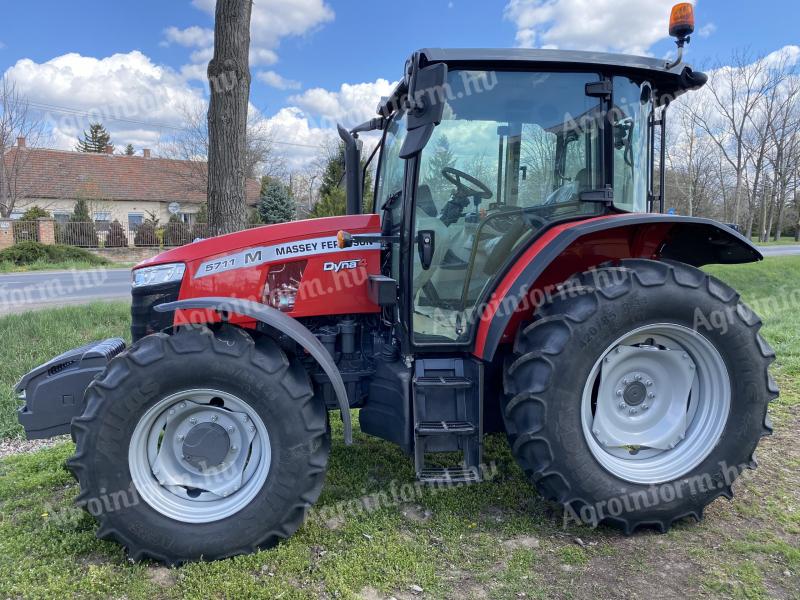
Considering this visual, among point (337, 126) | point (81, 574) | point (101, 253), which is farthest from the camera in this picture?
point (101, 253)

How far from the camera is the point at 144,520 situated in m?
2.53

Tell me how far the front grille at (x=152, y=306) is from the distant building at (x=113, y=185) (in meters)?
26.3

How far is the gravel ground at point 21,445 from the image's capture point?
401cm

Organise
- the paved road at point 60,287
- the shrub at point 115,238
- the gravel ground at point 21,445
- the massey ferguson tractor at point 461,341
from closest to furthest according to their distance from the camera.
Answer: the massey ferguson tractor at point 461,341 → the gravel ground at point 21,445 → the paved road at point 60,287 → the shrub at point 115,238

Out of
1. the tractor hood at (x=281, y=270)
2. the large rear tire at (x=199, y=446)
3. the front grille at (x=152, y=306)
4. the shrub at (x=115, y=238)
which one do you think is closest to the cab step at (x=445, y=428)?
the large rear tire at (x=199, y=446)

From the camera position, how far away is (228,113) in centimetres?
578

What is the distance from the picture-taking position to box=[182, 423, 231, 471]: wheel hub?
8.77 ft

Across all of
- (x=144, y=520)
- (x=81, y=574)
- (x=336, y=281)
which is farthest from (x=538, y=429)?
(x=81, y=574)

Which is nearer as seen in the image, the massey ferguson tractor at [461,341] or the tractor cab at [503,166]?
the massey ferguson tractor at [461,341]

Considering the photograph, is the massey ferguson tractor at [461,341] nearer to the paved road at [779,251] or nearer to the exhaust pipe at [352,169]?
the exhaust pipe at [352,169]

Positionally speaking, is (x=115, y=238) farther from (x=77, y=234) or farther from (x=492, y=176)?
(x=492, y=176)

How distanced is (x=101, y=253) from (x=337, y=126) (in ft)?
65.0

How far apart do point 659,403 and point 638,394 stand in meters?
0.15

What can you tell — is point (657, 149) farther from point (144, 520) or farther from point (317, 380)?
point (144, 520)
